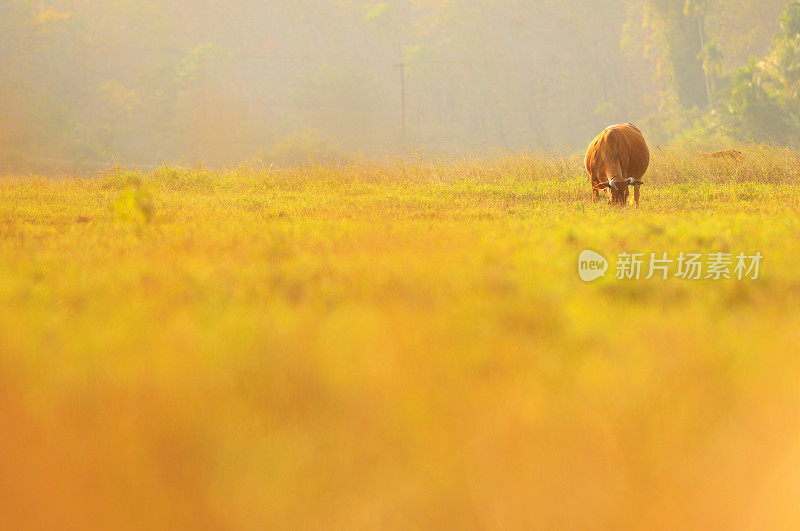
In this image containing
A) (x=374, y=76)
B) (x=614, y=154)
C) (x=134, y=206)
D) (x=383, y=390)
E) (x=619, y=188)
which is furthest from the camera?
(x=374, y=76)

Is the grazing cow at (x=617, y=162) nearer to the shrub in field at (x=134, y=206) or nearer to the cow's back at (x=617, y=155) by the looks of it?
the cow's back at (x=617, y=155)

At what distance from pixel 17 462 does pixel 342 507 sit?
0.86 meters

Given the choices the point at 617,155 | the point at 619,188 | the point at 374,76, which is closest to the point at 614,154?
the point at 617,155

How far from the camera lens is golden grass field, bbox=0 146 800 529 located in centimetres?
163

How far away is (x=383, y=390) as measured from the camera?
2.08 m

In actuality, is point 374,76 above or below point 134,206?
above

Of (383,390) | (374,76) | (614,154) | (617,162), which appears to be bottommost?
(383,390)

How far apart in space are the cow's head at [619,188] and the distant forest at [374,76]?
14.0 metres

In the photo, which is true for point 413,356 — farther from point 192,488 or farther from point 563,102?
point 563,102

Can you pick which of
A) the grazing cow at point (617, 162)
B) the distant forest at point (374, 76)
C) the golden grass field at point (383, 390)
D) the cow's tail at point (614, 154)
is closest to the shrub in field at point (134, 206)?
the golden grass field at point (383, 390)

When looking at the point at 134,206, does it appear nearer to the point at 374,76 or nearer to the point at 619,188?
the point at 619,188

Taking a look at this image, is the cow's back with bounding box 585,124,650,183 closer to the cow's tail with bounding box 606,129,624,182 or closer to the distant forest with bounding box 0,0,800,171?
the cow's tail with bounding box 606,129,624,182

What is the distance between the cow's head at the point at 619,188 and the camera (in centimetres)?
865

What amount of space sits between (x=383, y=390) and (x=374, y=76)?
174 ft
